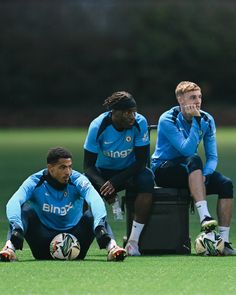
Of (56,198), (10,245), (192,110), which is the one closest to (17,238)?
(10,245)

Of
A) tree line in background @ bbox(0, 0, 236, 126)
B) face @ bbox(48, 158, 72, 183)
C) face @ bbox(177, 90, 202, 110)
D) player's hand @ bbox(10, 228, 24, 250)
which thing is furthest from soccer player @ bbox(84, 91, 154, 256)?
tree line in background @ bbox(0, 0, 236, 126)

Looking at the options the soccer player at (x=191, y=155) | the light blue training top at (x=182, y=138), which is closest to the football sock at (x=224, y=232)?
the soccer player at (x=191, y=155)

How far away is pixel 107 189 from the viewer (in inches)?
394

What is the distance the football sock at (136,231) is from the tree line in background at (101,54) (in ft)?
147

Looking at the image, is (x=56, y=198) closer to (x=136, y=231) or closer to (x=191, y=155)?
(x=136, y=231)

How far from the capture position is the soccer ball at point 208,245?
973cm

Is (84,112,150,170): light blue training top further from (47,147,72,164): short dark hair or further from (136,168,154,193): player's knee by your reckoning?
(47,147,72,164): short dark hair

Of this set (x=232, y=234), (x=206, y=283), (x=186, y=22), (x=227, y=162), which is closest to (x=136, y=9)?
A: (x=186, y=22)

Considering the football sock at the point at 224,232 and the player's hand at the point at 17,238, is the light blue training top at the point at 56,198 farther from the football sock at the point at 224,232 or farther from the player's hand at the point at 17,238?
the football sock at the point at 224,232

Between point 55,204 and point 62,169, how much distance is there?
0.29 meters

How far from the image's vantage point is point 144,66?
5744 cm

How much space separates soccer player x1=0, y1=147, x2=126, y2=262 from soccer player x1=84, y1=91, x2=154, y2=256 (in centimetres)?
72

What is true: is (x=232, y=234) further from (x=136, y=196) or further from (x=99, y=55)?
(x=99, y=55)

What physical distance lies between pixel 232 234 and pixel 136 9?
1836 inches
